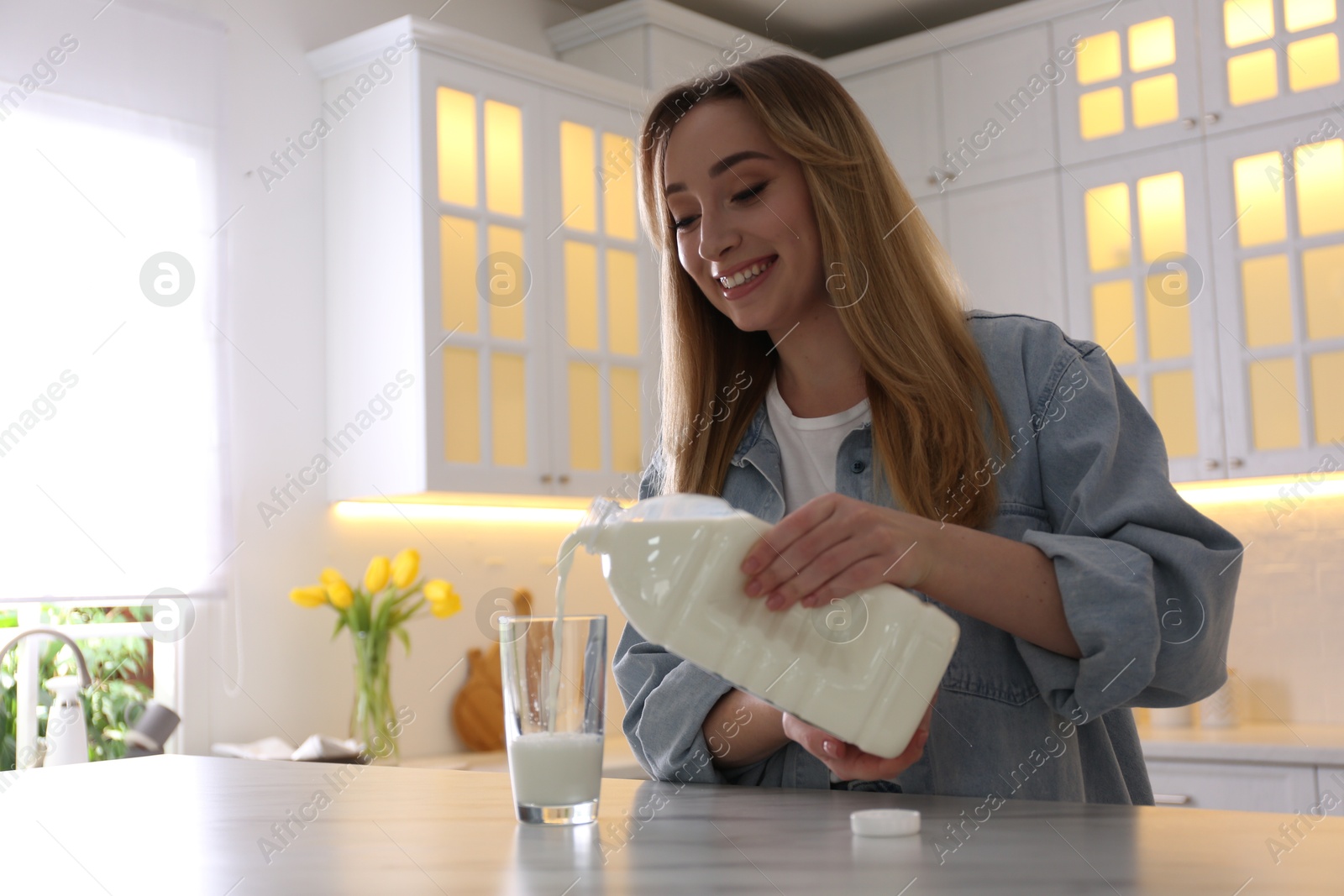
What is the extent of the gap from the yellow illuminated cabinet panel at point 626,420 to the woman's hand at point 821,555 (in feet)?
7.74

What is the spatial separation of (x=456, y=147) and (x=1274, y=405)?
6.19 ft

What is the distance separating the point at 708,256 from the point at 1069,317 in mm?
2252

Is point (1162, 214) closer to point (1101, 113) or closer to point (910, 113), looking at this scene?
point (1101, 113)

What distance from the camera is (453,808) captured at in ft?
2.86

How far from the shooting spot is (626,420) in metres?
3.23

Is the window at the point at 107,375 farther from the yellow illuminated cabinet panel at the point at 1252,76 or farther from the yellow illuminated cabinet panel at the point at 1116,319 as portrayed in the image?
the yellow illuminated cabinet panel at the point at 1252,76

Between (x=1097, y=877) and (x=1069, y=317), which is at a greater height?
(x=1069, y=317)

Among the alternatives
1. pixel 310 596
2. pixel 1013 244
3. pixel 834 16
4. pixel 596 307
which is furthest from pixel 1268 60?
pixel 310 596

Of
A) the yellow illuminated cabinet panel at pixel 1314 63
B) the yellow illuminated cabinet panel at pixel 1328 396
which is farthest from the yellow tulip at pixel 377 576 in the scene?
the yellow illuminated cabinet panel at pixel 1314 63

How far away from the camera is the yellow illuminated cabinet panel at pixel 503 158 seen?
2990mm

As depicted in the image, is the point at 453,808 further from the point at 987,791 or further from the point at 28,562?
the point at 28,562

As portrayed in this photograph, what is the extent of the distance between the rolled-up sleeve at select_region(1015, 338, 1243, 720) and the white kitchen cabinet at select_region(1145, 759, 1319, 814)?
1753mm

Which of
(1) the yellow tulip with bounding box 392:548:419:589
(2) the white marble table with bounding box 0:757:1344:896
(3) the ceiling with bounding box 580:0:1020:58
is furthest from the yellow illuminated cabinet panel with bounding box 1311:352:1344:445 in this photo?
(2) the white marble table with bounding box 0:757:1344:896

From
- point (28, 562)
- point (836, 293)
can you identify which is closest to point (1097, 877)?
point (836, 293)
